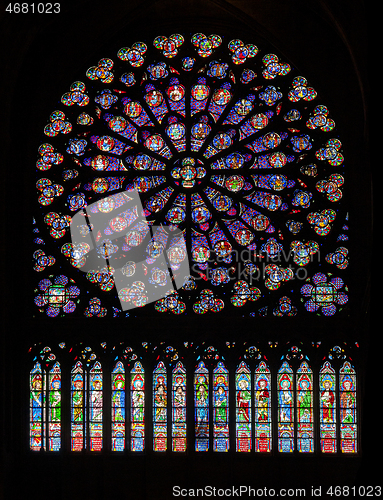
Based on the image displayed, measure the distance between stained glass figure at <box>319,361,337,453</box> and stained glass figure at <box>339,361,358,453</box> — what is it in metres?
0.11

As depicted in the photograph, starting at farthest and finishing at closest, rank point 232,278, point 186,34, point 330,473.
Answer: point 186,34 → point 232,278 → point 330,473

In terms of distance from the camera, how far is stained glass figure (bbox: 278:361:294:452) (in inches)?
429

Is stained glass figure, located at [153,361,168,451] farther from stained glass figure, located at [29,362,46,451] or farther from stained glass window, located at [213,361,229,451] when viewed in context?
stained glass figure, located at [29,362,46,451]

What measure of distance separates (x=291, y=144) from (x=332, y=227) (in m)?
1.59

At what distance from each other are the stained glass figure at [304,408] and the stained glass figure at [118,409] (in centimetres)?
279

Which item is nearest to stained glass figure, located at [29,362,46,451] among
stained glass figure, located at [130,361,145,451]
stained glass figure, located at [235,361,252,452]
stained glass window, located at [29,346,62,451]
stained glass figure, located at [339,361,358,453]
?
stained glass window, located at [29,346,62,451]

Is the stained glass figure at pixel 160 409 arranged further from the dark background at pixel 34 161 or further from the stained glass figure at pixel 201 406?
the stained glass figure at pixel 201 406

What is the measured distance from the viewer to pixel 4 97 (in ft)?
35.5

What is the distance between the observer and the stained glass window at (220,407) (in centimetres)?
1098

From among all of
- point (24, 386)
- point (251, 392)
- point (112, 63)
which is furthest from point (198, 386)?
point (112, 63)

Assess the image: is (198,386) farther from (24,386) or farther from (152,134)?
(152,134)

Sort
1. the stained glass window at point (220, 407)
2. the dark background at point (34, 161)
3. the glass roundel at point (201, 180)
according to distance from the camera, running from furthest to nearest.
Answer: the glass roundel at point (201, 180), the stained glass window at point (220, 407), the dark background at point (34, 161)

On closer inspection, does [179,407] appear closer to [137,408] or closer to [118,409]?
[137,408]

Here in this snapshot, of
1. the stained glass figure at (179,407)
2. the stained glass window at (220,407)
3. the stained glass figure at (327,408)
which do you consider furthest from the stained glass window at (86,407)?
the stained glass figure at (327,408)
